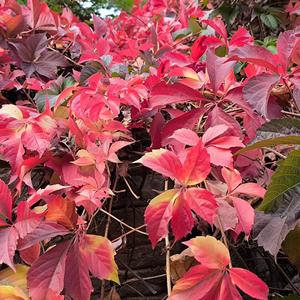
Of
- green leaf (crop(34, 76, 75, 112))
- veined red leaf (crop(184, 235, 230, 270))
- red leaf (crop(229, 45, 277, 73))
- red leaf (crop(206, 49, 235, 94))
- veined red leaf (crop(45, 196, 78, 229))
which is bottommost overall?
veined red leaf (crop(45, 196, 78, 229))

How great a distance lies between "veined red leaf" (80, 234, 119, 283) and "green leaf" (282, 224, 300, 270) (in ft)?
0.99

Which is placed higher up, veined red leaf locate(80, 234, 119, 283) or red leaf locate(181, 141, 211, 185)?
red leaf locate(181, 141, 211, 185)

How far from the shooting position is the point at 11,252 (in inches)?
28.2

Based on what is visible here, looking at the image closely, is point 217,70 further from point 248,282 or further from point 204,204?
point 248,282

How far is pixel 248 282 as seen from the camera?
60 cm

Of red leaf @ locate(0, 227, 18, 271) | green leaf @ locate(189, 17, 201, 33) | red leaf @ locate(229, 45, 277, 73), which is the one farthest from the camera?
green leaf @ locate(189, 17, 201, 33)

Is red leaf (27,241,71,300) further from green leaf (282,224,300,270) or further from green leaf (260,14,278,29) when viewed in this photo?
green leaf (260,14,278,29)

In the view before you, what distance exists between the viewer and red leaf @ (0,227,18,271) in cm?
71

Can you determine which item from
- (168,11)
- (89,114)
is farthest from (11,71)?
(168,11)

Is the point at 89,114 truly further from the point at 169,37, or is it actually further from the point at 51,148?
the point at 169,37

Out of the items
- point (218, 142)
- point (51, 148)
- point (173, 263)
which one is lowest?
point (173, 263)

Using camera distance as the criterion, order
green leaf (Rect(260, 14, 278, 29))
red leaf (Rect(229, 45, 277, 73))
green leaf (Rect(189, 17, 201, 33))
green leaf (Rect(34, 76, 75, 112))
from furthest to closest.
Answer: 1. green leaf (Rect(260, 14, 278, 29))
2. green leaf (Rect(189, 17, 201, 33))
3. green leaf (Rect(34, 76, 75, 112))
4. red leaf (Rect(229, 45, 277, 73))

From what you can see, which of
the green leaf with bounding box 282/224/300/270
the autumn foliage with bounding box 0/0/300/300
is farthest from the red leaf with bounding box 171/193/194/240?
the green leaf with bounding box 282/224/300/270

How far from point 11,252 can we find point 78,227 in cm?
11
